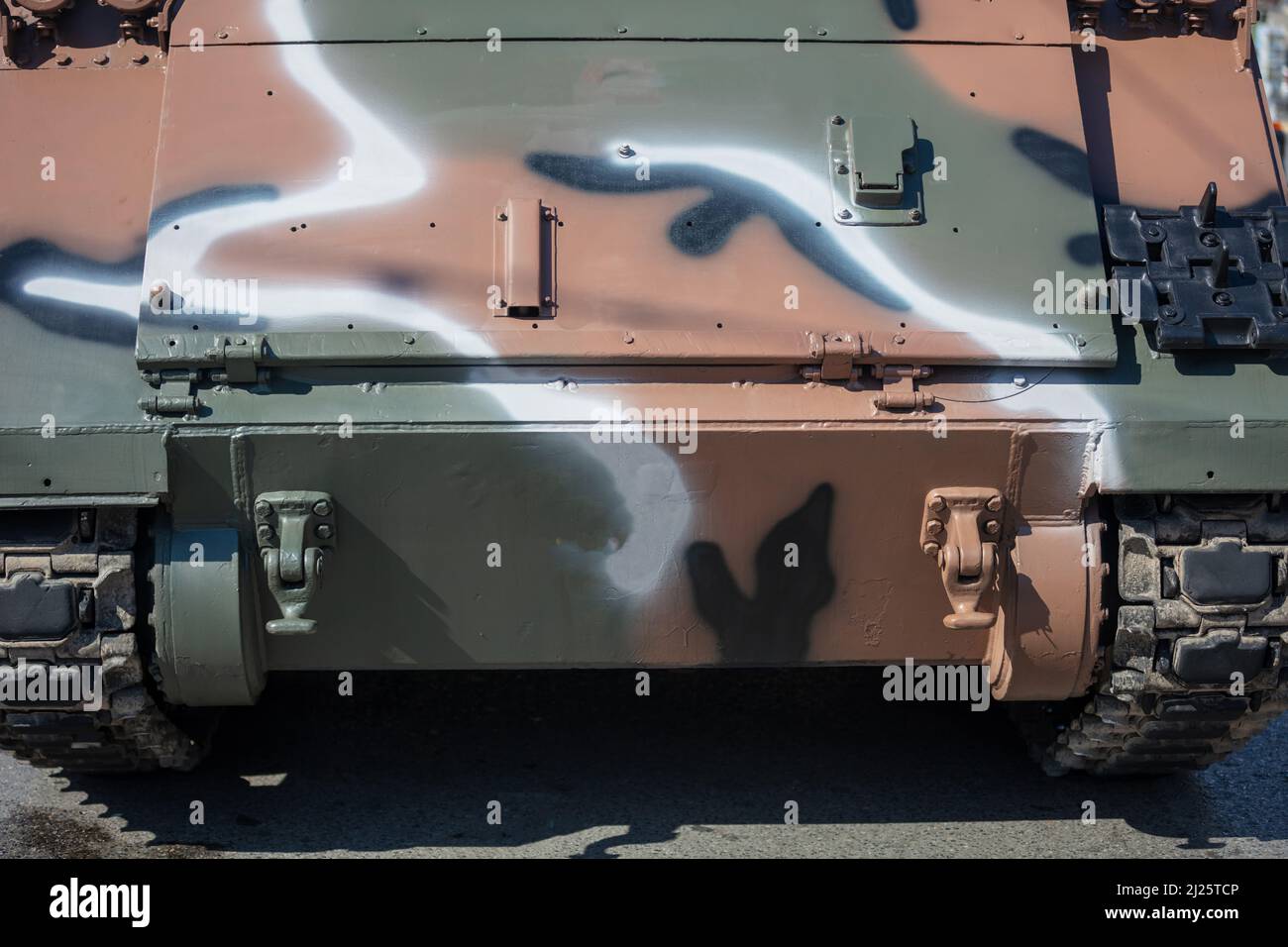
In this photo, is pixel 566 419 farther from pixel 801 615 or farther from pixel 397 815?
pixel 397 815

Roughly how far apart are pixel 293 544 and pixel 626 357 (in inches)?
42.6

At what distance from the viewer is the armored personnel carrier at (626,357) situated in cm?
454

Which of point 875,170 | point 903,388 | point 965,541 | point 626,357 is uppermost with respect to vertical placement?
point 875,170

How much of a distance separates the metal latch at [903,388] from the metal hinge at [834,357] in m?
0.08

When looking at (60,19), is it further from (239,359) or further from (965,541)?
(965,541)

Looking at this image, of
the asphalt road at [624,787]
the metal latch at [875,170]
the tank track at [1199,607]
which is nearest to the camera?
the tank track at [1199,607]

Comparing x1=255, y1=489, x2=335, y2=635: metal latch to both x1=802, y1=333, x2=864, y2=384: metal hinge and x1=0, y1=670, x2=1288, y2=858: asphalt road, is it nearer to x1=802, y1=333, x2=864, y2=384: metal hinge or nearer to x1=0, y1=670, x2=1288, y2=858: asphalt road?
x1=0, y1=670, x2=1288, y2=858: asphalt road

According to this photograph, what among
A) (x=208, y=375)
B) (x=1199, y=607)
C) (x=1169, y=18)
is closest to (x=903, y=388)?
(x=1199, y=607)

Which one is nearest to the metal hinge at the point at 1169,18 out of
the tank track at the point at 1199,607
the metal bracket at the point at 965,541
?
the tank track at the point at 1199,607

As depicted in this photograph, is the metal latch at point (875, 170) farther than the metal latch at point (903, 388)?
Yes

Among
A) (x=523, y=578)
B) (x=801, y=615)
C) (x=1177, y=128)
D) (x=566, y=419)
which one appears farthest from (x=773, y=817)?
(x=1177, y=128)

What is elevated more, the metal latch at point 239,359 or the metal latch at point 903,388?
the metal latch at point 239,359

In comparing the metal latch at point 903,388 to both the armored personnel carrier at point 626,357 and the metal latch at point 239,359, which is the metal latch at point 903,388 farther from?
the metal latch at point 239,359

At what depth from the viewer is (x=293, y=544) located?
179 inches
